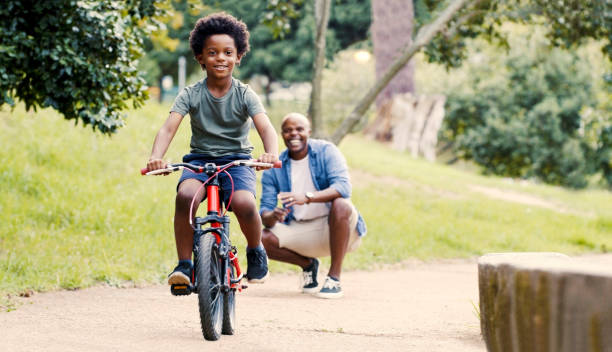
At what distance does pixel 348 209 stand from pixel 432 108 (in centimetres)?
1537

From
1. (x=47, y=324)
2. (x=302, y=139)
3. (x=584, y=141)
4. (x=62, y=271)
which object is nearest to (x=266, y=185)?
(x=302, y=139)

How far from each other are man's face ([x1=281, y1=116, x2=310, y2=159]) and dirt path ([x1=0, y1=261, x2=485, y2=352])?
120 cm

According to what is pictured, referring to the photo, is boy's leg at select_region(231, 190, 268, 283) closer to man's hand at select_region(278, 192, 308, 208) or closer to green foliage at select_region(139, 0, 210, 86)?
man's hand at select_region(278, 192, 308, 208)

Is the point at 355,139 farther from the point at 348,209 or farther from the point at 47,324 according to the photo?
the point at 47,324

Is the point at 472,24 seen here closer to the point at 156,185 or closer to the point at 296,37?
the point at 156,185

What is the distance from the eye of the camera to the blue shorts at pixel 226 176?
15.7 ft

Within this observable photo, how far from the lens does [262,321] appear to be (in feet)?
17.8

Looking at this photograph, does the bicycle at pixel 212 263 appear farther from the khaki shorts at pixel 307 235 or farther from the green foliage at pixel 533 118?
the green foliage at pixel 533 118

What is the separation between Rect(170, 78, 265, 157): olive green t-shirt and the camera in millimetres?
4801

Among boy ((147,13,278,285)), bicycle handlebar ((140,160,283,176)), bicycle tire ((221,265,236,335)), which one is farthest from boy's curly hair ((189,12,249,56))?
bicycle tire ((221,265,236,335))

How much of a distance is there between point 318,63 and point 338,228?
4.39 m

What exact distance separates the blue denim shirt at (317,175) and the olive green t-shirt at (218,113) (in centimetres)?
186

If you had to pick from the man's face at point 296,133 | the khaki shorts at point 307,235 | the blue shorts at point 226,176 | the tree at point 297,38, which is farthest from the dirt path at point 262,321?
the tree at point 297,38

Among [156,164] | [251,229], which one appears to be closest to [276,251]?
[251,229]
